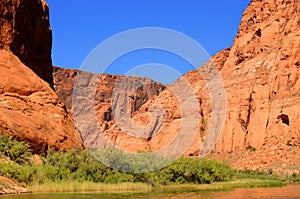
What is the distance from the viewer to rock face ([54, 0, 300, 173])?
8288cm

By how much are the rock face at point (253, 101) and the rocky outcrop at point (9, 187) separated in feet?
165

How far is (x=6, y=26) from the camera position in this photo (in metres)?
42.5

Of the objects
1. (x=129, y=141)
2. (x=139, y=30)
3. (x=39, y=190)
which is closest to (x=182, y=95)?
(x=129, y=141)

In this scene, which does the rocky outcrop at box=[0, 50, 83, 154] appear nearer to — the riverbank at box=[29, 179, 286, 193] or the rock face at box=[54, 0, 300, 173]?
the riverbank at box=[29, 179, 286, 193]

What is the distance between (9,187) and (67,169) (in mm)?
7325

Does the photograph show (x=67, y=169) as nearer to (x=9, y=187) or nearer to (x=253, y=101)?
(x=9, y=187)

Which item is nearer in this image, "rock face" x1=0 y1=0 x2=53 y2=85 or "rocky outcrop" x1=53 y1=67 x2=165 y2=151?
"rock face" x1=0 y1=0 x2=53 y2=85

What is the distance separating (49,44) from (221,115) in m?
58.0

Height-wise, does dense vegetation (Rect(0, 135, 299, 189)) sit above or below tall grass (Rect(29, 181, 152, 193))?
above

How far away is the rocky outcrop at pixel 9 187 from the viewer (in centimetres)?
2942

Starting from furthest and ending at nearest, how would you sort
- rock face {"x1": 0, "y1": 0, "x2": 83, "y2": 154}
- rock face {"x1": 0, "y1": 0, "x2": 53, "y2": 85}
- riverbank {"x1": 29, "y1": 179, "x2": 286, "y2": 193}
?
rock face {"x1": 0, "y1": 0, "x2": 53, "y2": 85} < rock face {"x1": 0, "y1": 0, "x2": 83, "y2": 154} < riverbank {"x1": 29, "y1": 179, "x2": 286, "y2": 193}

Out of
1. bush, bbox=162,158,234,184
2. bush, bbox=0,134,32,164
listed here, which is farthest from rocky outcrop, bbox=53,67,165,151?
bush, bbox=0,134,32,164

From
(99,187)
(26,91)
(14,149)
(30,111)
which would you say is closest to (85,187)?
(99,187)

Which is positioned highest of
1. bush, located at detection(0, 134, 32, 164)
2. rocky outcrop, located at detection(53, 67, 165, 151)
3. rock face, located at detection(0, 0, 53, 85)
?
rocky outcrop, located at detection(53, 67, 165, 151)
